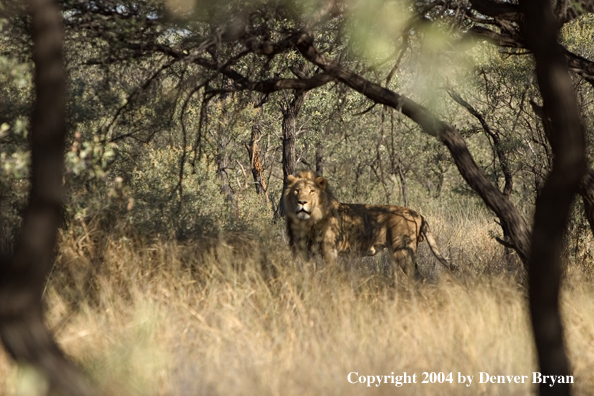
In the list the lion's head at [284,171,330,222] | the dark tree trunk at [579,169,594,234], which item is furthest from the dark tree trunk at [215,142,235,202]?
the dark tree trunk at [579,169,594,234]

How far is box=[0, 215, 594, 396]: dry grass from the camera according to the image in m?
4.03

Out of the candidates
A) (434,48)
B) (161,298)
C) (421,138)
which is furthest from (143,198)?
(421,138)

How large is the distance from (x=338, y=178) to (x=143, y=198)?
1104 cm

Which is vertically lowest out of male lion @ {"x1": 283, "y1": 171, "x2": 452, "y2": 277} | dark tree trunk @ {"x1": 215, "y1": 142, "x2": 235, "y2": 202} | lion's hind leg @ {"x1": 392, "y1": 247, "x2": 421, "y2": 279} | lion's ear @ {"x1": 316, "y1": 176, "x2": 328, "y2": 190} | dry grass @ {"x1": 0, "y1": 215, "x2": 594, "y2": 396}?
dry grass @ {"x1": 0, "y1": 215, "x2": 594, "y2": 396}

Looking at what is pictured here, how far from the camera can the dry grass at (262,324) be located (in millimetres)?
4027

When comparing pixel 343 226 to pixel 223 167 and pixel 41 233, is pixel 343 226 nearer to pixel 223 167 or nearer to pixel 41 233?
pixel 41 233

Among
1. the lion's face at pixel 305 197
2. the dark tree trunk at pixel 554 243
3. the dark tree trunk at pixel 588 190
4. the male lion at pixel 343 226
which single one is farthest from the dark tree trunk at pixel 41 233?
the lion's face at pixel 305 197

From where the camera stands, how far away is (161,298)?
522cm

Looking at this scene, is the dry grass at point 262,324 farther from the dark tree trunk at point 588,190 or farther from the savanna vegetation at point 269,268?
the dark tree trunk at point 588,190

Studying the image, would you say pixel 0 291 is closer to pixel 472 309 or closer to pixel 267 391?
pixel 267 391

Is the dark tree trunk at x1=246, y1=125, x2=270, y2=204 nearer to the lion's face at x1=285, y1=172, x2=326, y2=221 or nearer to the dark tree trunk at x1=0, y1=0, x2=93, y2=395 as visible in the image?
the lion's face at x1=285, y1=172, x2=326, y2=221

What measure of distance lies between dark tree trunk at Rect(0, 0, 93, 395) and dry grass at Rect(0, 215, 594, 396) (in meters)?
0.19

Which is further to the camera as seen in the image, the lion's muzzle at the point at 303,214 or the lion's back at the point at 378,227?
the lion's back at the point at 378,227

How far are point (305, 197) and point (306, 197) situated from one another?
0.05 feet
